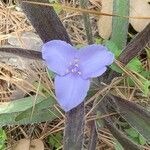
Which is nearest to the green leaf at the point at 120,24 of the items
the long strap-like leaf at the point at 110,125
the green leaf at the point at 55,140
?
the long strap-like leaf at the point at 110,125

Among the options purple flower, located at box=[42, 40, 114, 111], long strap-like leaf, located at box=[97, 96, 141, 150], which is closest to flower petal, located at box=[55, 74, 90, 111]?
purple flower, located at box=[42, 40, 114, 111]

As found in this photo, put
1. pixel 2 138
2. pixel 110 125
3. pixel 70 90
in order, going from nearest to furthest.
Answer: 1. pixel 70 90
2. pixel 110 125
3. pixel 2 138

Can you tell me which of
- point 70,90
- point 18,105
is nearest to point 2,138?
point 18,105

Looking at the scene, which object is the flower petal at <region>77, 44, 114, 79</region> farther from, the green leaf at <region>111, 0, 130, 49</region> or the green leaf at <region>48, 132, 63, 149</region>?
the green leaf at <region>48, 132, 63, 149</region>

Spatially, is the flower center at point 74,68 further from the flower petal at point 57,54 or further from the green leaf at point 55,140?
the green leaf at point 55,140

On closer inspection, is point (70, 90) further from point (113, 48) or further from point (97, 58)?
point (113, 48)

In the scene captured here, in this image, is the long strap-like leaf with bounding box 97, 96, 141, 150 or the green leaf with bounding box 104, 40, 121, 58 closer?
the long strap-like leaf with bounding box 97, 96, 141, 150
